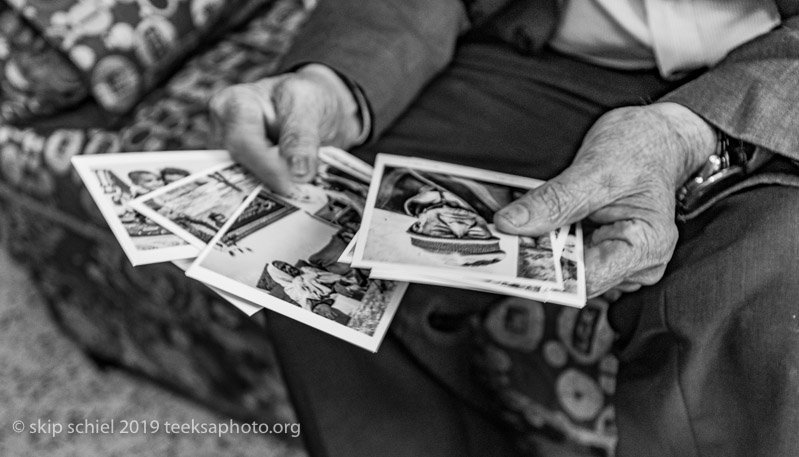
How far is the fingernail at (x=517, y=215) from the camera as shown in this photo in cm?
62

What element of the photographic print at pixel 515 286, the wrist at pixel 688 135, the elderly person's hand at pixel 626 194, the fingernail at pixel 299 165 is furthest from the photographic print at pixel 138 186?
the wrist at pixel 688 135

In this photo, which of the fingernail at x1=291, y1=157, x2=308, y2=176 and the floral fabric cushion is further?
the floral fabric cushion

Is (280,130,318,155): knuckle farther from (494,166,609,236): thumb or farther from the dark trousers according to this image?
(494,166,609,236): thumb

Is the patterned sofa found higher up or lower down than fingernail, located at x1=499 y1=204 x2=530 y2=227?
lower down

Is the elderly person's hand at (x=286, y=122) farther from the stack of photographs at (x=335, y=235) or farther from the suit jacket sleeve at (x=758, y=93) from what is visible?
the suit jacket sleeve at (x=758, y=93)

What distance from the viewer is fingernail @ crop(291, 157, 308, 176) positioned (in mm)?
707

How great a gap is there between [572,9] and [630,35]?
9 cm

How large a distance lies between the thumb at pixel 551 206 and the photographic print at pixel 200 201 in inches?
11.4

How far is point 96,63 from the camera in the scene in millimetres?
1016

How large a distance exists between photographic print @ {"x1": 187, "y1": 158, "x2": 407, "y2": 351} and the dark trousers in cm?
13

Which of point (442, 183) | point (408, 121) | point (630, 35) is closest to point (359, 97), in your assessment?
point (408, 121)

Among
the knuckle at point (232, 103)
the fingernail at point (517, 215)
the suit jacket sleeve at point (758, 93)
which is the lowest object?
the fingernail at point (517, 215)

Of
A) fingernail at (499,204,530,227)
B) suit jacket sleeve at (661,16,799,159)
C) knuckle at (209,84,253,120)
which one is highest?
suit jacket sleeve at (661,16,799,159)

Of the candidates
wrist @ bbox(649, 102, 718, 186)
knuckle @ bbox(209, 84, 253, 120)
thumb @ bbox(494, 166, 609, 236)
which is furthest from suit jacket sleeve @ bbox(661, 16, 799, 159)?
knuckle @ bbox(209, 84, 253, 120)
